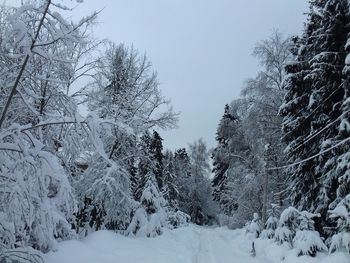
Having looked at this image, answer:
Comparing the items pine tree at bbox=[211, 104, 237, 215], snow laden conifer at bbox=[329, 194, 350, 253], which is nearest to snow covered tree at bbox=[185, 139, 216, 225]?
pine tree at bbox=[211, 104, 237, 215]

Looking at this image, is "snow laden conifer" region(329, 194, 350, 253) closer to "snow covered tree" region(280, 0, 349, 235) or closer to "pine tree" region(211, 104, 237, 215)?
"snow covered tree" region(280, 0, 349, 235)

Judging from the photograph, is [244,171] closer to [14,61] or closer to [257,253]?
[257,253]

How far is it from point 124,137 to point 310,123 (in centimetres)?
913

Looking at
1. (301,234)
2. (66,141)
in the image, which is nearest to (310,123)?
(301,234)

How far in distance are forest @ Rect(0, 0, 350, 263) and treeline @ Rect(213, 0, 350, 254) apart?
0.06 metres

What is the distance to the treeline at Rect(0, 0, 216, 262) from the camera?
5977 millimetres

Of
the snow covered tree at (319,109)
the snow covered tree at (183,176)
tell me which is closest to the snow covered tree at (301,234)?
the snow covered tree at (319,109)

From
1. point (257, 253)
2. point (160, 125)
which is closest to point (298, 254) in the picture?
point (257, 253)

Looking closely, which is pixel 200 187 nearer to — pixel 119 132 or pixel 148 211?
pixel 148 211

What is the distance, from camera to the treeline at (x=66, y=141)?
5977 mm

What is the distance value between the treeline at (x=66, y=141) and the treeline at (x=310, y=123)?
21.7ft

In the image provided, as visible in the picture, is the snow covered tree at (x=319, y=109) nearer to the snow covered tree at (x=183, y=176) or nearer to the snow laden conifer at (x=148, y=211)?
A: the snow laden conifer at (x=148, y=211)

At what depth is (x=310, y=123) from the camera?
20.8 metres

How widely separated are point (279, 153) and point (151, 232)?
11.2 m
